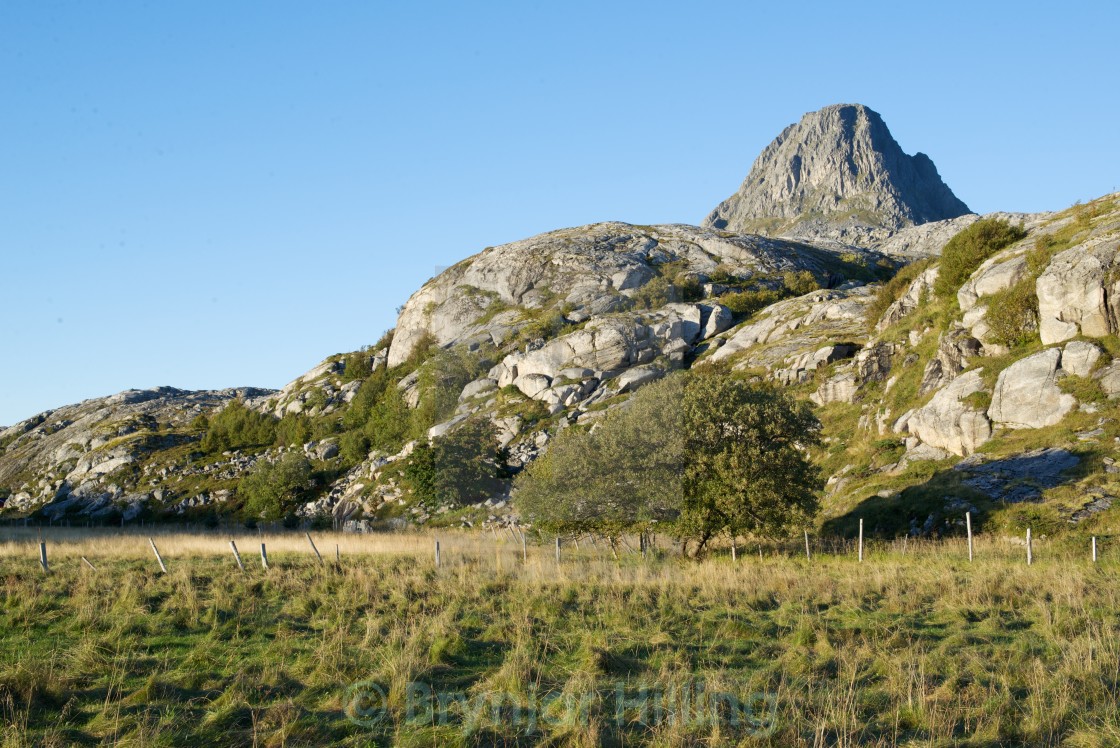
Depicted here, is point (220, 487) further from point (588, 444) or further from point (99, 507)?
point (588, 444)

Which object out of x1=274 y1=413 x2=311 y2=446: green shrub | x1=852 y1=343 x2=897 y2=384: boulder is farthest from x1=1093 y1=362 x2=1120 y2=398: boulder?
x1=274 y1=413 x2=311 y2=446: green shrub

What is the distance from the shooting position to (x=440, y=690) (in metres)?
13.4

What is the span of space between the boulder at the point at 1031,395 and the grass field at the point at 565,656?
14912 millimetres

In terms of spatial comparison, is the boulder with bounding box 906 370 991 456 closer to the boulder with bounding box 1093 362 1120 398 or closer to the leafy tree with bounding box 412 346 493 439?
the boulder with bounding box 1093 362 1120 398

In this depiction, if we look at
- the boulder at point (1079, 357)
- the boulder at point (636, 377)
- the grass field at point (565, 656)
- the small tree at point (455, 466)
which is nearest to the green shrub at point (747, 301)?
the boulder at point (636, 377)

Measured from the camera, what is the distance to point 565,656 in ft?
50.0

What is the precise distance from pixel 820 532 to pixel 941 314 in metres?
22.3

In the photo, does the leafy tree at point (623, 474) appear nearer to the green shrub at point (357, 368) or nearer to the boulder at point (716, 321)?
the boulder at point (716, 321)

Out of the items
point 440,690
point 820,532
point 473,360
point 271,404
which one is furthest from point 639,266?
point 440,690

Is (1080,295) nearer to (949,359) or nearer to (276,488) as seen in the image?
(949,359)

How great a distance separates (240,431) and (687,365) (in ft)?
213

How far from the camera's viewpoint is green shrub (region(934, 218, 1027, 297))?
53.6 meters

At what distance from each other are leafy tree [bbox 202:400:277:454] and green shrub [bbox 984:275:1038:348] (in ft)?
289

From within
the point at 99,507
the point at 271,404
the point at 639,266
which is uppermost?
the point at 639,266
